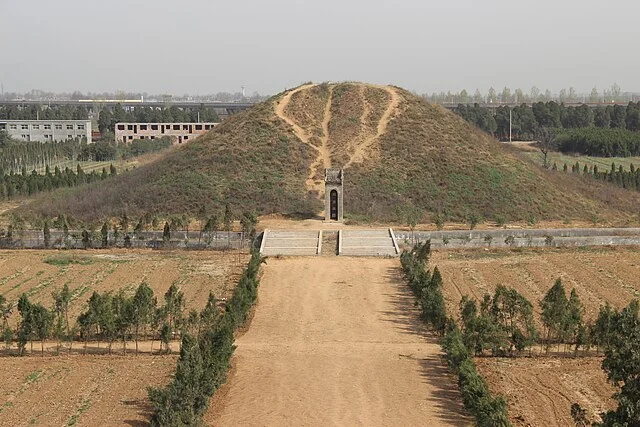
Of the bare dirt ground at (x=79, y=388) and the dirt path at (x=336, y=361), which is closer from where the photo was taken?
the bare dirt ground at (x=79, y=388)

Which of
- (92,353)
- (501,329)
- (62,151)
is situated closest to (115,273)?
(92,353)

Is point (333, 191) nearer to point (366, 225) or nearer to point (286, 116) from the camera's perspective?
point (366, 225)

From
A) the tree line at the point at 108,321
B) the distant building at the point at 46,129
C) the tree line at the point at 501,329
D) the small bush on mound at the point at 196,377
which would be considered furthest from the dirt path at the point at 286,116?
the distant building at the point at 46,129

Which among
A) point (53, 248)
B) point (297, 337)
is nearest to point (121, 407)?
point (297, 337)

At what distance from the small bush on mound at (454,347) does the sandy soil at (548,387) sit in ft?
2.74

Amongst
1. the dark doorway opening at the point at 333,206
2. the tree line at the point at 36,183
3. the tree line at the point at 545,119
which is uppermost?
the tree line at the point at 545,119

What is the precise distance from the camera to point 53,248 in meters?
43.4

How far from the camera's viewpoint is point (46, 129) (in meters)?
114

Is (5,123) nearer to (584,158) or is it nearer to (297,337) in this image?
(584,158)

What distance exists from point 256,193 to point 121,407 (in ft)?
100

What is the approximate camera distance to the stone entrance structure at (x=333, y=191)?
156ft

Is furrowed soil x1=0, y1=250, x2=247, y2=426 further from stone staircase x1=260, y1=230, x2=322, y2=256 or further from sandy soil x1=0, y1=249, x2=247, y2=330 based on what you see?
stone staircase x1=260, y1=230, x2=322, y2=256

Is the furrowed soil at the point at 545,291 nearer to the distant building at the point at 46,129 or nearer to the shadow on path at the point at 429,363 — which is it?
the shadow on path at the point at 429,363

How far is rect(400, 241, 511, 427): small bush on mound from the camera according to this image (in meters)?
19.6
